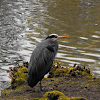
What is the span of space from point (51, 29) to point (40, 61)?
1178 cm

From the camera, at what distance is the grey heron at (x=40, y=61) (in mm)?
6746

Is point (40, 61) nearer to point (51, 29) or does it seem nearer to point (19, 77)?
point (19, 77)

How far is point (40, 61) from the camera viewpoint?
691 cm

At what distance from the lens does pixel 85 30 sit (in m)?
18.2

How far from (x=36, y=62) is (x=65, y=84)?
141 cm

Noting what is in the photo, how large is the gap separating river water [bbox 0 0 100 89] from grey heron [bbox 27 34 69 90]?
11.0ft

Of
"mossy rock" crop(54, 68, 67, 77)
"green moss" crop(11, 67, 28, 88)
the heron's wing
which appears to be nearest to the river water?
"green moss" crop(11, 67, 28, 88)

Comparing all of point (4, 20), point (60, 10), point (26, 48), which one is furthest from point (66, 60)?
point (60, 10)

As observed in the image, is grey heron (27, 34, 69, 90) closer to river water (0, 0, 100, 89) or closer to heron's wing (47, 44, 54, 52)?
heron's wing (47, 44, 54, 52)

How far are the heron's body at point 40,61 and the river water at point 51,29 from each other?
132 inches

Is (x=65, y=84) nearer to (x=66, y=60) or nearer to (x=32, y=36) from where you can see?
(x=66, y=60)

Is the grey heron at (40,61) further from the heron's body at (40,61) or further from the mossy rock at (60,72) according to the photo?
the mossy rock at (60,72)

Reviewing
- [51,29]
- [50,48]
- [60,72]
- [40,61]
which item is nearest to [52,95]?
[40,61]

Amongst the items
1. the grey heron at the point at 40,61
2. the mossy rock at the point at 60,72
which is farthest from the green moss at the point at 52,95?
the mossy rock at the point at 60,72
